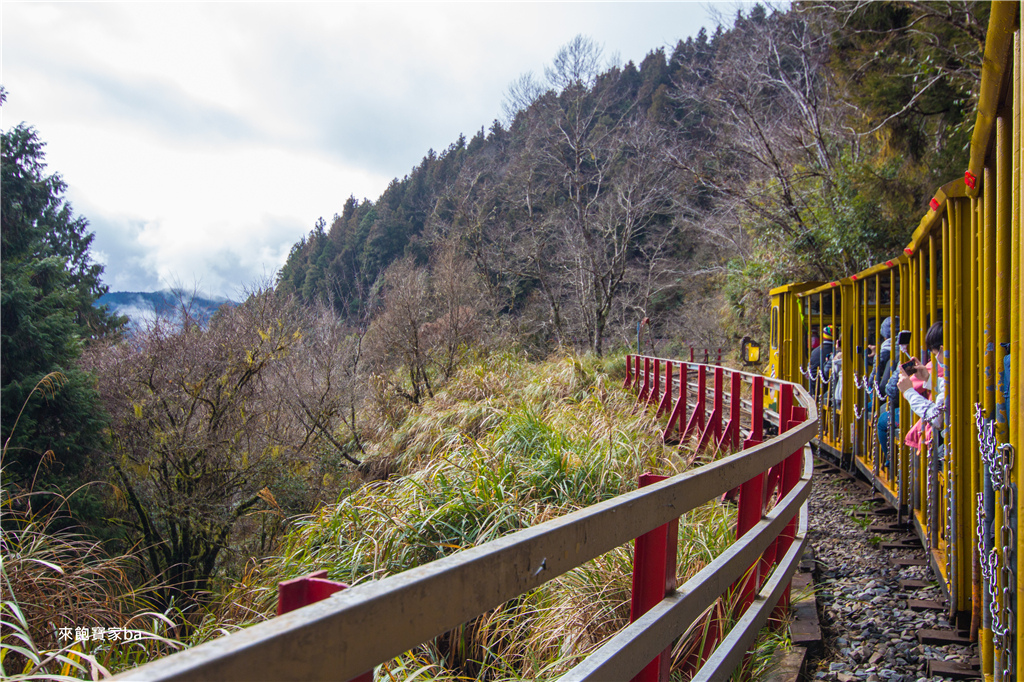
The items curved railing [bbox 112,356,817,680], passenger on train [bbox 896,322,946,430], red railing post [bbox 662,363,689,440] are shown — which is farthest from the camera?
red railing post [bbox 662,363,689,440]

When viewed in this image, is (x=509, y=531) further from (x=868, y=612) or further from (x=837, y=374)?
(x=837, y=374)

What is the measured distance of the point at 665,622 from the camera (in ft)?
5.59

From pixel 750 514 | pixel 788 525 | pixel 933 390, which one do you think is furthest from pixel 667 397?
pixel 750 514

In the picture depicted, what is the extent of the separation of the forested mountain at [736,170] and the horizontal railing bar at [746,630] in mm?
9452

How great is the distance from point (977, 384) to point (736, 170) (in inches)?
648

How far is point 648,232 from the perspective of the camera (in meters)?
32.5

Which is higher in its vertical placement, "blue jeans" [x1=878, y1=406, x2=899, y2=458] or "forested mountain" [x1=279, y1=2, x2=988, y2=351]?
"forested mountain" [x1=279, y1=2, x2=988, y2=351]

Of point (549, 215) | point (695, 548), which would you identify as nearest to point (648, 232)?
point (549, 215)

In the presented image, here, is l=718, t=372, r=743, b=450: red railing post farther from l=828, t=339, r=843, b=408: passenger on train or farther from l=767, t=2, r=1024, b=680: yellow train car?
l=828, t=339, r=843, b=408: passenger on train

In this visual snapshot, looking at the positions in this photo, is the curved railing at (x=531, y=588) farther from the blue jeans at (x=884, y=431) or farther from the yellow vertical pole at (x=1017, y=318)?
the blue jeans at (x=884, y=431)

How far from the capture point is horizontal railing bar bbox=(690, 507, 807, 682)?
2.25 m

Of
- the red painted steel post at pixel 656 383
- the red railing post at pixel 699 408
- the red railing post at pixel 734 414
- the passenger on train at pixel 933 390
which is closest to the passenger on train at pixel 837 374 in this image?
the red railing post at pixel 699 408

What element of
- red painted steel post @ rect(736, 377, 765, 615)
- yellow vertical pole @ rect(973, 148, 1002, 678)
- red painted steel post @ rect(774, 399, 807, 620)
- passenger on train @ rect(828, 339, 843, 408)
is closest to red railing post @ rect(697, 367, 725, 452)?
passenger on train @ rect(828, 339, 843, 408)

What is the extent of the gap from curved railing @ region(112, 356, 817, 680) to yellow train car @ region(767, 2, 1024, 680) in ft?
2.80
